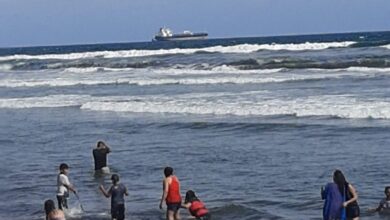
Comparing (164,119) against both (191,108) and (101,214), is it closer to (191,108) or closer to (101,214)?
(191,108)

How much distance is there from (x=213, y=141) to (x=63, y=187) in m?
7.96

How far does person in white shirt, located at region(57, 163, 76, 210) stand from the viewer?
16.0m

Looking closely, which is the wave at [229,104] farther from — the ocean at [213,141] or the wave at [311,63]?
the wave at [311,63]

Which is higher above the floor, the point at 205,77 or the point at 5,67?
the point at 5,67

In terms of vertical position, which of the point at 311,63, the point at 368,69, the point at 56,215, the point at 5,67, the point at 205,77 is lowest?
the point at 56,215

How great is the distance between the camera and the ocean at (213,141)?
55.0ft

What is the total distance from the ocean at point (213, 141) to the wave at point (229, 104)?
5cm

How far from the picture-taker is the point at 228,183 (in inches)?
706

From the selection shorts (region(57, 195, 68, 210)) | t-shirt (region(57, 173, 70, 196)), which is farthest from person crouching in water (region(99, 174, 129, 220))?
shorts (region(57, 195, 68, 210))

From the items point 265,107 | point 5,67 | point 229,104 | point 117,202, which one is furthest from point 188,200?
point 5,67

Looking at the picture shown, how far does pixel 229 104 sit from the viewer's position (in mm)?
31578

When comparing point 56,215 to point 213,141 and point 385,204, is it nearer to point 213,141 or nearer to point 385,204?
point 385,204

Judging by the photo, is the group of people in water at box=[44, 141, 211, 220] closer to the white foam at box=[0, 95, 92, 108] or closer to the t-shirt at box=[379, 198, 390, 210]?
the t-shirt at box=[379, 198, 390, 210]

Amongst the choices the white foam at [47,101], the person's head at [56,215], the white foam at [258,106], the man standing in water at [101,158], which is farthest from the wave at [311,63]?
the person's head at [56,215]
